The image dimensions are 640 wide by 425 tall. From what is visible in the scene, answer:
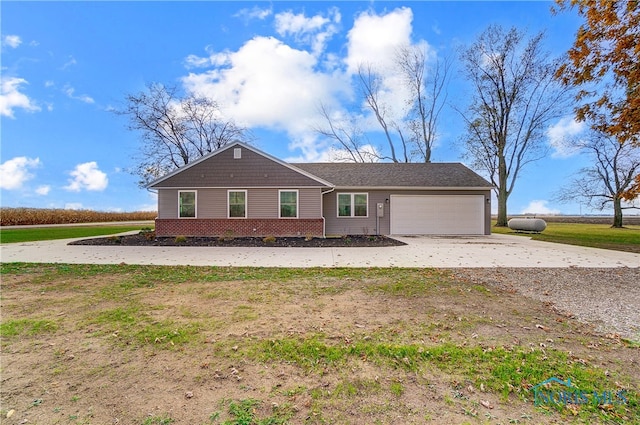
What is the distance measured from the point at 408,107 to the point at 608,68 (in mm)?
18491

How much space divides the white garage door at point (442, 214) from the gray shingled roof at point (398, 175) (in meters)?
0.83

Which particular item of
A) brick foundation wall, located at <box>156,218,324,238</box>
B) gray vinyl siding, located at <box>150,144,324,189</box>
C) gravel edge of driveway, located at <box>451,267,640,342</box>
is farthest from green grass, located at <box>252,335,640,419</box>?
gray vinyl siding, located at <box>150,144,324,189</box>

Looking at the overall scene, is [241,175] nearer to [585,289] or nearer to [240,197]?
[240,197]

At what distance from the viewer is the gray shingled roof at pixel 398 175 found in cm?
1833

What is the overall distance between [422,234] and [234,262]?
41.4 ft

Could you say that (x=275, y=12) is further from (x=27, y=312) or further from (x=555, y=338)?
(x=555, y=338)

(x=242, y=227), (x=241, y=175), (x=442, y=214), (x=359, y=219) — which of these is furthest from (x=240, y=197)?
(x=442, y=214)

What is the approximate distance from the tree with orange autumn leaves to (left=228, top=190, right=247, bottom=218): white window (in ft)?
51.1

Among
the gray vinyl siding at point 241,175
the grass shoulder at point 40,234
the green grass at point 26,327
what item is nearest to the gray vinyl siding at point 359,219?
the gray vinyl siding at point 241,175

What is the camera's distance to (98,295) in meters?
5.56

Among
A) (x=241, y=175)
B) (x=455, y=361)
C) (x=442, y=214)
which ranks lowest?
(x=455, y=361)

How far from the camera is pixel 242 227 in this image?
16.2m

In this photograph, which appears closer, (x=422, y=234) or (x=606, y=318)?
(x=606, y=318)

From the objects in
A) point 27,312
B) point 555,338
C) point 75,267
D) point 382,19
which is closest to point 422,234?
point 382,19
